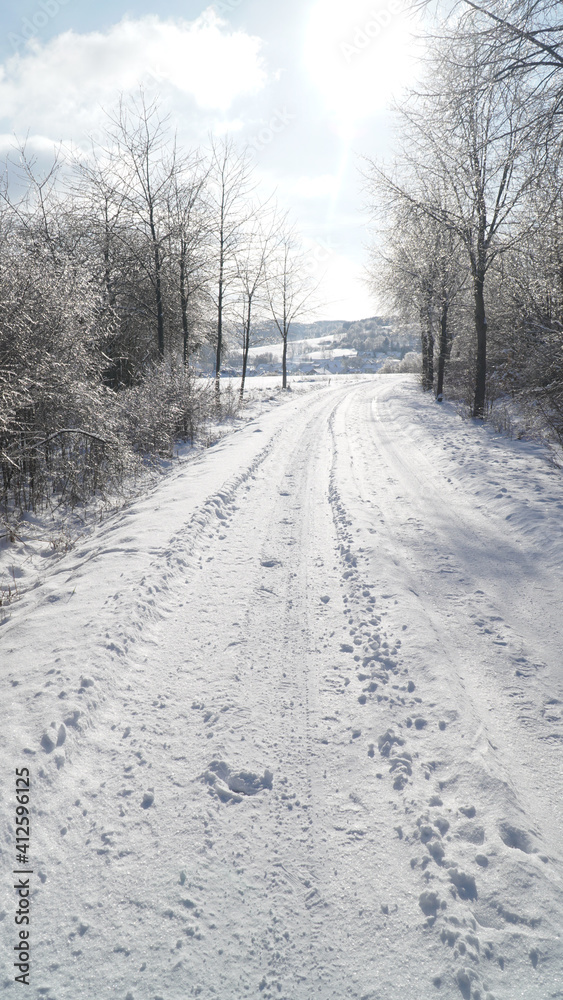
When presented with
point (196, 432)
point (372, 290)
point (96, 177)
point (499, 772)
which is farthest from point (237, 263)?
point (499, 772)

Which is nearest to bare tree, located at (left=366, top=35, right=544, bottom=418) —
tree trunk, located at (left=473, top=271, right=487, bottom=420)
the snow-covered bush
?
tree trunk, located at (left=473, top=271, right=487, bottom=420)

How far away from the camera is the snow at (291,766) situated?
175 cm

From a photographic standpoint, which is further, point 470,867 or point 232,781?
point 232,781

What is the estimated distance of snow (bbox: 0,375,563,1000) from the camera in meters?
1.75

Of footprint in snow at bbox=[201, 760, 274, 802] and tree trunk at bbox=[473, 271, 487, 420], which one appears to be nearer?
footprint in snow at bbox=[201, 760, 274, 802]

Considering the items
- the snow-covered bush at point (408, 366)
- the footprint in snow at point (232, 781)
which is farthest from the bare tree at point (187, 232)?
the snow-covered bush at point (408, 366)

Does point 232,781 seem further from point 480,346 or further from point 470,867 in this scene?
point 480,346

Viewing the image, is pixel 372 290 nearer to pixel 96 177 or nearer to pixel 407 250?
pixel 407 250

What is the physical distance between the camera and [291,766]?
2.53 meters

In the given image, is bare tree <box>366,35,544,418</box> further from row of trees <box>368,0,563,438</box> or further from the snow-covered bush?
the snow-covered bush

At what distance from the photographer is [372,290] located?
91.1 ft

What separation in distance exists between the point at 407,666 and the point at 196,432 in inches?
444

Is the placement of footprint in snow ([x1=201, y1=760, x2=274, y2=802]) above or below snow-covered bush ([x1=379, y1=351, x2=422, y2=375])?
below

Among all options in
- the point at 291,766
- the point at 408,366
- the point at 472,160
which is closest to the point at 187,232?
the point at 472,160
